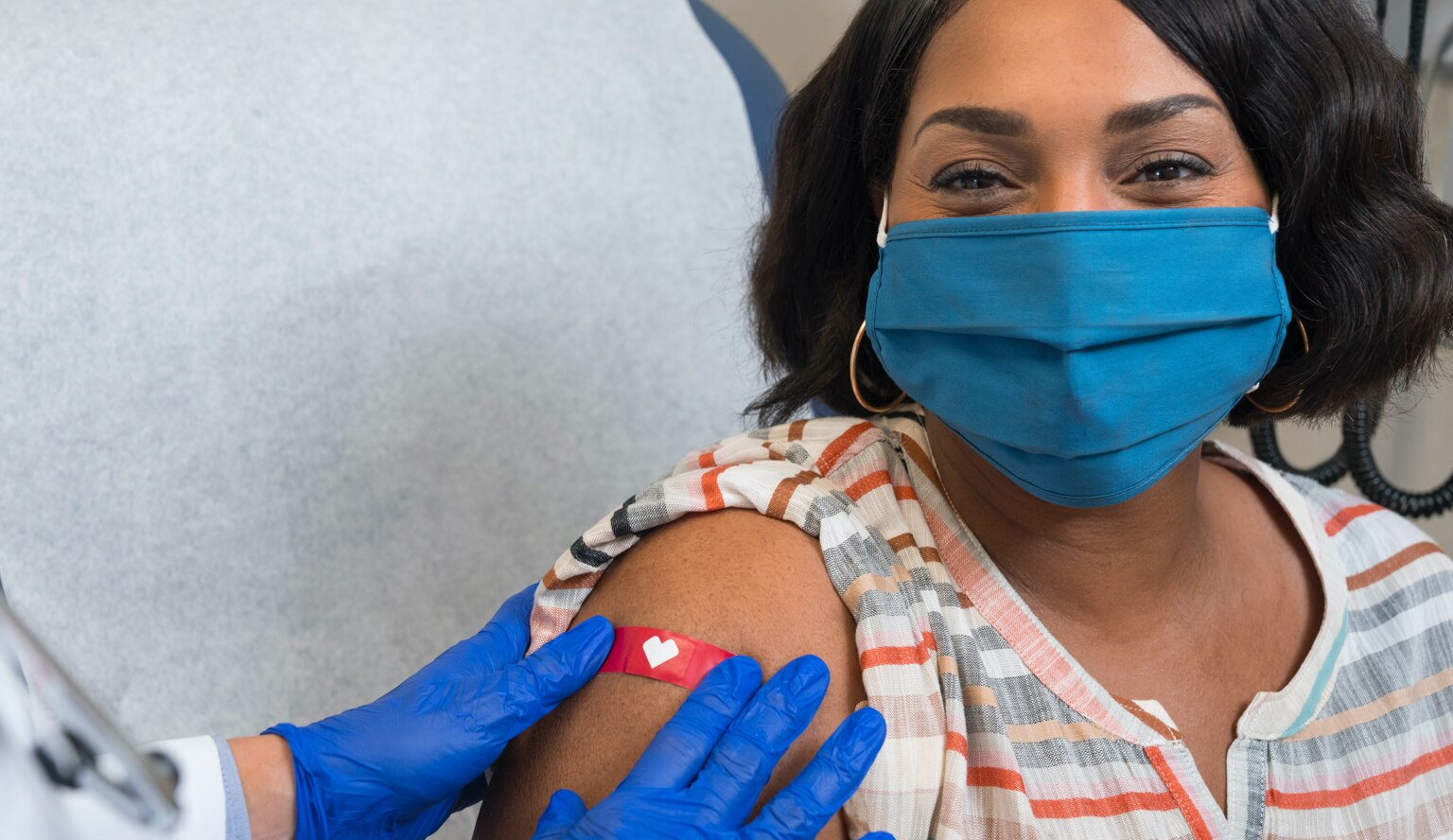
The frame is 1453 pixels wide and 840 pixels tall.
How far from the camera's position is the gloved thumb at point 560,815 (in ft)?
3.21

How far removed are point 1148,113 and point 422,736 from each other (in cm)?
87

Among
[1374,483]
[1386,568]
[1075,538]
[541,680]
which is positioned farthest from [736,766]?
[1374,483]

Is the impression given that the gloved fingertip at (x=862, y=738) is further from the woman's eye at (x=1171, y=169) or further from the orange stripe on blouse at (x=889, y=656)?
the woman's eye at (x=1171, y=169)

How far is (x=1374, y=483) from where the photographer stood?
2059mm

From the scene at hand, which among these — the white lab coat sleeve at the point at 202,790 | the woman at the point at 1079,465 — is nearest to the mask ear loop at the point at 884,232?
the woman at the point at 1079,465

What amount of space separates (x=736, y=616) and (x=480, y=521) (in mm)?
859

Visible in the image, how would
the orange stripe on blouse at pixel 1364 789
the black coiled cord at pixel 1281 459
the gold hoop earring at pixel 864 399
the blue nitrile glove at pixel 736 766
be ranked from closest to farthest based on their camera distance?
the blue nitrile glove at pixel 736 766, the orange stripe on blouse at pixel 1364 789, the gold hoop earring at pixel 864 399, the black coiled cord at pixel 1281 459

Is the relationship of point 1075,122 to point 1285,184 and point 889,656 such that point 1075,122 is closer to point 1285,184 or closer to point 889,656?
point 1285,184

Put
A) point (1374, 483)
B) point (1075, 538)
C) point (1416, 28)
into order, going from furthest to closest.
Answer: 1. point (1374, 483)
2. point (1416, 28)
3. point (1075, 538)

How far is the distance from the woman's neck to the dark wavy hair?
0.22 metres

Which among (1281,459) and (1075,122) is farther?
(1281,459)

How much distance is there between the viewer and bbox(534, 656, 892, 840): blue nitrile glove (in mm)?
972

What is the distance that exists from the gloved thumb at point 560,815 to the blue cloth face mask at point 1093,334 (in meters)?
0.48

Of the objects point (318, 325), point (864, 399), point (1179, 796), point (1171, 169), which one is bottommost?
point (1179, 796)
